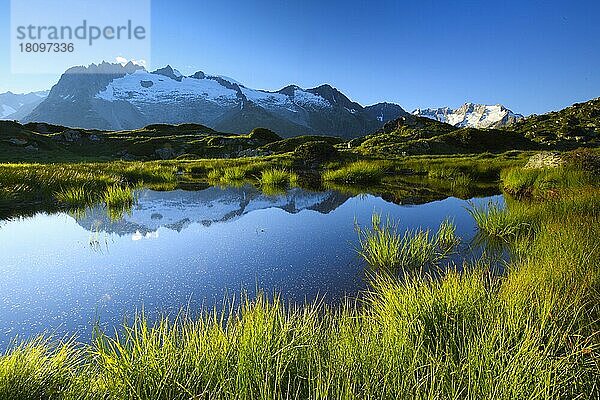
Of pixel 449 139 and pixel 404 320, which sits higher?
pixel 449 139

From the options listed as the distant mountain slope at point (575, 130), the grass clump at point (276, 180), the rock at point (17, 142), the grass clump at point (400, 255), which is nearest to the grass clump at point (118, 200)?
the grass clump at point (276, 180)

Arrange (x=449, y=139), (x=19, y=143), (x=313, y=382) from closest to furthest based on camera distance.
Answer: (x=313, y=382)
(x=19, y=143)
(x=449, y=139)

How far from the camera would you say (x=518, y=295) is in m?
3.98

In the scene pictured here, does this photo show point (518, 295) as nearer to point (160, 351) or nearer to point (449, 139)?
point (160, 351)

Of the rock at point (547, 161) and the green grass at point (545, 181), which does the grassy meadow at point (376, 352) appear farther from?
the rock at point (547, 161)

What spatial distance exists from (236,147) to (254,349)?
55444 mm

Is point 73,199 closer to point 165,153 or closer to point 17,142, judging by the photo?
point 17,142

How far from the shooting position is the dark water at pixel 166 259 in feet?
17.5

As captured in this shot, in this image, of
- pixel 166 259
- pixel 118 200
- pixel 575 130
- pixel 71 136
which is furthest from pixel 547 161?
pixel 575 130

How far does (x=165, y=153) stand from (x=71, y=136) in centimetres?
1752

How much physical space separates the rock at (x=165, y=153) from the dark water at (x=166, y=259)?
44.4 m

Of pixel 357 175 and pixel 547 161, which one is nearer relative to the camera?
pixel 547 161

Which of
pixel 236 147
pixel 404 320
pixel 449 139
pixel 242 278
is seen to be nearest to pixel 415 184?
pixel 242 278

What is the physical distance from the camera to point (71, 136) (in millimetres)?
58844
